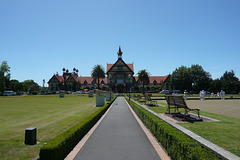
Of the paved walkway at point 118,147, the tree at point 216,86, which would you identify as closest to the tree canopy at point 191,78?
the tree at point 216,86

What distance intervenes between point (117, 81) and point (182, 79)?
97.8ft

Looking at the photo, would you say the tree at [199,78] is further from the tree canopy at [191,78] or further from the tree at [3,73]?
the tree at [3,73]

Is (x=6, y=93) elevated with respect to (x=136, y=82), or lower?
lower

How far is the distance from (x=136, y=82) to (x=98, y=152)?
77.8m

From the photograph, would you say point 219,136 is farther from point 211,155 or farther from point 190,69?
point 190,69

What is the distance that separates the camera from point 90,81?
87.9 m

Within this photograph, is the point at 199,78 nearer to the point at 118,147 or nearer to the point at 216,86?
the point at 216,86

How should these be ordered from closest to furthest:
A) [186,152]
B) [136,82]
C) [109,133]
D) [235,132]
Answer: [186,152] < [235,132] < [109,133] < [136,82]

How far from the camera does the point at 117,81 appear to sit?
231 ft

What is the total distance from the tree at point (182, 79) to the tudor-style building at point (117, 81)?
22.6 ft

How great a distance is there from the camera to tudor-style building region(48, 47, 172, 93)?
231ft

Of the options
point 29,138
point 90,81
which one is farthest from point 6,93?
point 29,138

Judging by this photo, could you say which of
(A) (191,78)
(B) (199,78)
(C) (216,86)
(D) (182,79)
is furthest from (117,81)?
Result: (C) (216,86)

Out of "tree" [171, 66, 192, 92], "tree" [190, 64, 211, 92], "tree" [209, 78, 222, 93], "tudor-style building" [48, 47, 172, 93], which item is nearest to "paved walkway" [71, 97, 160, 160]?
"tudor-style building" [48, 47, 172, 93]
